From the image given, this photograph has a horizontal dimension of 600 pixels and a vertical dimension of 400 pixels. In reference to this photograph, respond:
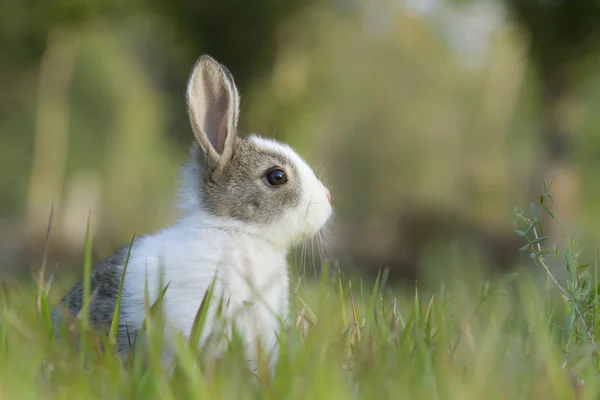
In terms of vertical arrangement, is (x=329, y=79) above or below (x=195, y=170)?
above

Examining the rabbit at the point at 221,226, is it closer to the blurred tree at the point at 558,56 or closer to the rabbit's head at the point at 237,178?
the rabbit's head at the point at 237,178

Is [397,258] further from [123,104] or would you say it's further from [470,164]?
[123,104]

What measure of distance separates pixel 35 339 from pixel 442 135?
24366 mm

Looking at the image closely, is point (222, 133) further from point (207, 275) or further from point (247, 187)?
point (207, 275)

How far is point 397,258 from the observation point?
1337 cm

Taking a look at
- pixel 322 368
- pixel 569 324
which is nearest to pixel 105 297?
pixel 322 368

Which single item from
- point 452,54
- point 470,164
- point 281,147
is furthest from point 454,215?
point 452,54

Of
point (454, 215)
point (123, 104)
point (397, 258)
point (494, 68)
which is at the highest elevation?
point (494, 68)

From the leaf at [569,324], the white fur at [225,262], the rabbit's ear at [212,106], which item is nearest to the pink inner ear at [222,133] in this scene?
the rabbit's ear at [212,106]

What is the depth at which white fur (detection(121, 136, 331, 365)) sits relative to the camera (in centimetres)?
291

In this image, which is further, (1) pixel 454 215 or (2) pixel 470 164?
(2) pixel 470 164

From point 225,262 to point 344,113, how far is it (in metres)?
21.1

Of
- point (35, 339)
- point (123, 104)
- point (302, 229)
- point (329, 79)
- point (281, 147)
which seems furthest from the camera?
point (123, 104)

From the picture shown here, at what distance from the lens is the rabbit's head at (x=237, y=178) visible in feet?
11.3
